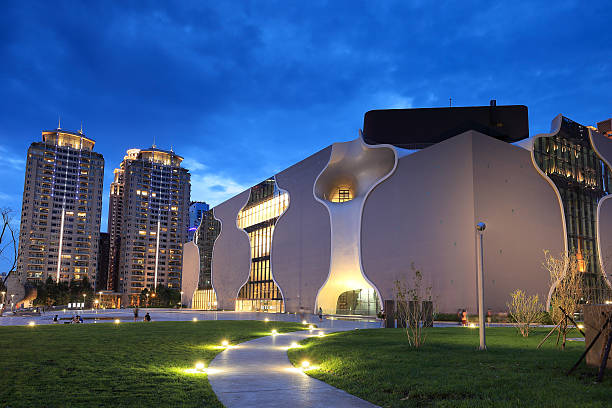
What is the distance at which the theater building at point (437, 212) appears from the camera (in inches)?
1513

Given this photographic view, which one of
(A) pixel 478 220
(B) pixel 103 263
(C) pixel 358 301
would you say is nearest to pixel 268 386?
(A) pixel 478 220

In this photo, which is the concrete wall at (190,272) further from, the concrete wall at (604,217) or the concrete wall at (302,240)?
the concrete wall at (604,217)

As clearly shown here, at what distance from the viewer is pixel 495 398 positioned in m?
7.71

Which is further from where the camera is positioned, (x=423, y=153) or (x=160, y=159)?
(x=160, y=159)

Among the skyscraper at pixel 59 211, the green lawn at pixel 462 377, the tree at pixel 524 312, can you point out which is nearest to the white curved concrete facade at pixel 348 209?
the tree at pixel 524 312

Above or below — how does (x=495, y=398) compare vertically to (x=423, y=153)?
below

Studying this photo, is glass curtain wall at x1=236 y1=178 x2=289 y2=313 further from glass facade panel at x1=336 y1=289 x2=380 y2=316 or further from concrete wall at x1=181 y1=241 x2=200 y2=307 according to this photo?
concrete wall at x1=181 y1=241 x2=200 y2=307

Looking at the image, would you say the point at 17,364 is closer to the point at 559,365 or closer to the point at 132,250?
the point at 559,365

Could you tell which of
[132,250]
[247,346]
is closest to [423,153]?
[247,346]

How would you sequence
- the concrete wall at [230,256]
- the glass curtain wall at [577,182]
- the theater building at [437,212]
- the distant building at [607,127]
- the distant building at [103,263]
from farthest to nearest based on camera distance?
the distant building at [103,263], the distant building at [607,127], the concrete wall at [230,256], the glass curtain wall at [577,182], the theater building at [437,212]

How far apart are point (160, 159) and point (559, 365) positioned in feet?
577

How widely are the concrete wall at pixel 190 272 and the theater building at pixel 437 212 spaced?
2658cm

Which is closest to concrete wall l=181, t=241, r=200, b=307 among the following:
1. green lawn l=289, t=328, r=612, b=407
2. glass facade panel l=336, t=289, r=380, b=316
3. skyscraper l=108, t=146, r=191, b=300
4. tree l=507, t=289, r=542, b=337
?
glass facade panel l=336, t=289, r=380, b=316

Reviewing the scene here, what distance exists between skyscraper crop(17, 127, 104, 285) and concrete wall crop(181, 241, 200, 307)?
59.6 metres
